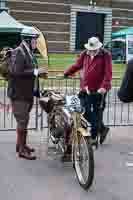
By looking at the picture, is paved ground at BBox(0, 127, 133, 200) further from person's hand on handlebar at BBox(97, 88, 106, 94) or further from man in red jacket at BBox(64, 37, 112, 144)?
person's hand on handlebar at BBox(97, 88, 106, 94)

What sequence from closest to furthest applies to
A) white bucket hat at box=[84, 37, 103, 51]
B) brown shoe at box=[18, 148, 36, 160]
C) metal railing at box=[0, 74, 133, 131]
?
brown shoe at box=[18, 148, 36, 160] < white bucket hat at box=[84, 37, 103, 51] < metal railing at box=[0, 74, 133, 131]

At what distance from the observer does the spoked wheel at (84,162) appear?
5.83 m

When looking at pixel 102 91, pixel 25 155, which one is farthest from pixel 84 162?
pixel 102 91

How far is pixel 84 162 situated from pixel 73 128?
0.54 m

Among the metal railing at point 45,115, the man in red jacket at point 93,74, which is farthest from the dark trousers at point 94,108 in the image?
the metal railing at point 45,115

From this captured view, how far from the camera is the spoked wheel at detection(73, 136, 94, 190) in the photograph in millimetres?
5833

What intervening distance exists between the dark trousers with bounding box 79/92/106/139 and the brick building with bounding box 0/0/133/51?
40155 millimetres

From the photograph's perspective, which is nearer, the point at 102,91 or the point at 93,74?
the point at 102,91

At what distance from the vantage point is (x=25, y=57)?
7070 mm

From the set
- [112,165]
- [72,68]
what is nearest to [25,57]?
[72,68]

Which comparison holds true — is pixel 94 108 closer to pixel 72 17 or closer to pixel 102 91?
pixel 102 91

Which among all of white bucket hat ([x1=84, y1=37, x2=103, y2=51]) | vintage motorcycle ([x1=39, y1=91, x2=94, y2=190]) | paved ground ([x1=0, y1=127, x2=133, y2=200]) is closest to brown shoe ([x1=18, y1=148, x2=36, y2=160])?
paved ground ([x1=0, y1=127, x2=133, y2=200])

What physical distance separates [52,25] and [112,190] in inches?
1740

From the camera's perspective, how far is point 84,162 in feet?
20.0
